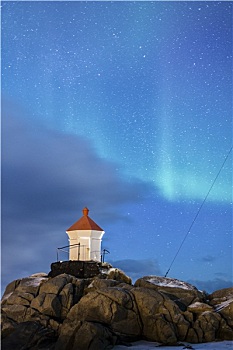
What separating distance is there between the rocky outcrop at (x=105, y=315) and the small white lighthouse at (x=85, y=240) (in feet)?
15.1

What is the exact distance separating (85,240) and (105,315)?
29.4 ft

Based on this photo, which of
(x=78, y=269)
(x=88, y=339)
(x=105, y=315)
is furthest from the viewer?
(x=78, y=269)

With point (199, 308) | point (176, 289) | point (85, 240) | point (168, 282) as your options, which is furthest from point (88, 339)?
point (85, 240)

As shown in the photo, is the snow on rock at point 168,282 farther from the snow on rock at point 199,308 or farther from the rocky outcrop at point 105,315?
the snow on rock at point 199,308

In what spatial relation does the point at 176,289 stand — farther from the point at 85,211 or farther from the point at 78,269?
the point at 85,211

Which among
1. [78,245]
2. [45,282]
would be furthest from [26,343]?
[78,245]

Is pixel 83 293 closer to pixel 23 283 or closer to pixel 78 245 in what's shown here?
pixel 23 283

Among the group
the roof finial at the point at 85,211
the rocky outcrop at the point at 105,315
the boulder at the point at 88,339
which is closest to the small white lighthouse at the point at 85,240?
the roof finial at the point at 85,211

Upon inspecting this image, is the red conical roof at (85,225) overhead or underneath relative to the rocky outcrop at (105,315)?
overhead

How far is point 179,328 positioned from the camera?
64.7ft

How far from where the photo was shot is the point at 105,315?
778 inches

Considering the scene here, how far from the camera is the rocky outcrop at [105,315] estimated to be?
18281mm

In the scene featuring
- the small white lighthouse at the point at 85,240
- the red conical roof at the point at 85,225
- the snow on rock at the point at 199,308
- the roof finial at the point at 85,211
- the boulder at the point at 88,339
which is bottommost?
the boulder at the point at 88,339

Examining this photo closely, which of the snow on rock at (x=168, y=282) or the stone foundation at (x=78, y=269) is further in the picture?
the stone foundation at (x=78, y=269)
